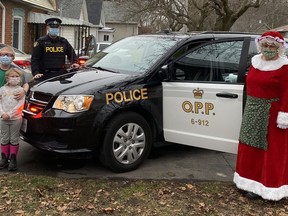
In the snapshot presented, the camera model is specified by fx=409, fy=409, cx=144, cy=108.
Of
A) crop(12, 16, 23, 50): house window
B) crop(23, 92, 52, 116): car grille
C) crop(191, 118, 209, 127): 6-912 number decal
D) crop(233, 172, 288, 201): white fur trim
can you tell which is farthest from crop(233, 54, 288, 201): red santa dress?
crop(12, 16, 23, 50): house window

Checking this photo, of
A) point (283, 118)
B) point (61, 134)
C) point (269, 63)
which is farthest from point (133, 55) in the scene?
point (283, 118)

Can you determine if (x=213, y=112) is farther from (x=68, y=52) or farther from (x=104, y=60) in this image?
(x=68, y=52)

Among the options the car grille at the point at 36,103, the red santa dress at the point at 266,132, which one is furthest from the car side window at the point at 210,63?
the car grille at the point at 36,103

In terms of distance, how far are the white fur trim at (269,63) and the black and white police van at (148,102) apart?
46 cm

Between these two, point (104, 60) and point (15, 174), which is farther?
point (104, 60)

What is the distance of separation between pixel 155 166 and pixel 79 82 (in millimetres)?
1486

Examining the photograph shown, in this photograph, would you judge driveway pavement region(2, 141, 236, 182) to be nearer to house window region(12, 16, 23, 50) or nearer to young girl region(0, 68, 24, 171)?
young girl region(0, 68, 24, 171)

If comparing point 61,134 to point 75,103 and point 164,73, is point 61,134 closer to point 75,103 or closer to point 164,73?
point 75,103

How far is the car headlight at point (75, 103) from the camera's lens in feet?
14.8

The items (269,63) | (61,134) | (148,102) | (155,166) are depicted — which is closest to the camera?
(269,63)

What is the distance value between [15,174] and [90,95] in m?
1.30

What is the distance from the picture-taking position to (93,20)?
47500 millimetres

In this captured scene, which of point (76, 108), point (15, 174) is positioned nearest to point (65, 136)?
point (76, 108)

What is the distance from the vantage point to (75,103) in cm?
451
